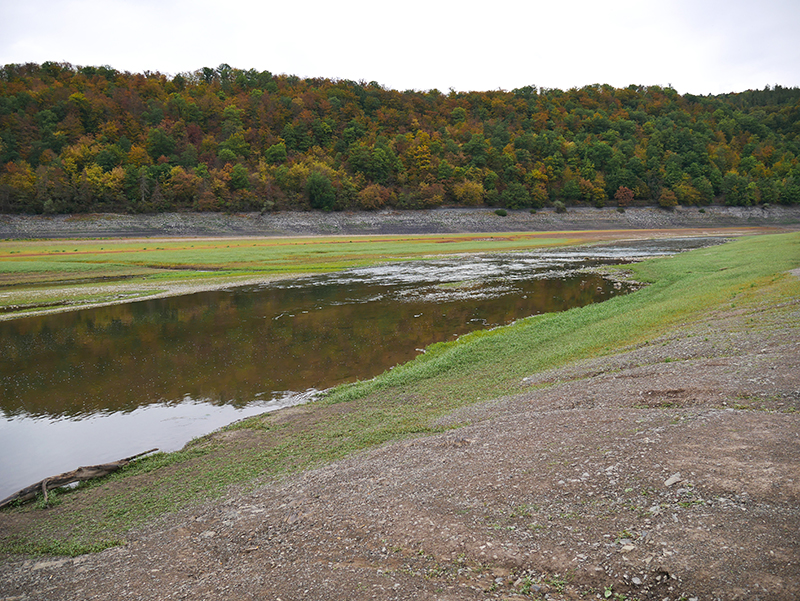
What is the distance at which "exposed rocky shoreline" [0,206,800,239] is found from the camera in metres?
93.4

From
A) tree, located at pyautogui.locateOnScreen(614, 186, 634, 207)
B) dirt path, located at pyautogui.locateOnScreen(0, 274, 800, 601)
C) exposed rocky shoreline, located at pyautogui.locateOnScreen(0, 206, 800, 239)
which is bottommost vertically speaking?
dirt path, located at pyautogui.locateOnScreen(0, 274, 800, 601)

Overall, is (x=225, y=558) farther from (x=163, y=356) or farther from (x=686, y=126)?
(x=686, y=126)

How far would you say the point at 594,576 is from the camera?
525cm

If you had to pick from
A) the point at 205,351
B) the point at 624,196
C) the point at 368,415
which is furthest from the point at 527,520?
the point at 624,196

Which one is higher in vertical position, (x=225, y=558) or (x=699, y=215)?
(x=699, y=215)

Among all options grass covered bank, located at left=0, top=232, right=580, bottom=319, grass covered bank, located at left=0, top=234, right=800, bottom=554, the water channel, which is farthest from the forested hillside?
grass covered bank, located at left=0, top=234, right=800, bottom=554

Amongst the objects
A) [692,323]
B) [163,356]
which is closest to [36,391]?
[163,356]

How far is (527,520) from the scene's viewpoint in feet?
21.3

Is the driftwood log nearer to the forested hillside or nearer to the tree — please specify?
the forested hillside

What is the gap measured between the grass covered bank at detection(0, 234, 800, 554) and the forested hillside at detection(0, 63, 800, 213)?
102940mm

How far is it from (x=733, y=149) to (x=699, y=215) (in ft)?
227

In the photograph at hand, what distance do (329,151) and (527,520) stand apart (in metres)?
163

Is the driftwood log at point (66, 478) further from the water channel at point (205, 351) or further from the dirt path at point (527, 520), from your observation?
the dirt path at point (527, 520)

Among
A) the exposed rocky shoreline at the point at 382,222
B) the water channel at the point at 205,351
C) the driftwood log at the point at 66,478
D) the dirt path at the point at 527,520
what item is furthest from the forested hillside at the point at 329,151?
the dirt path at the point at 527,520
